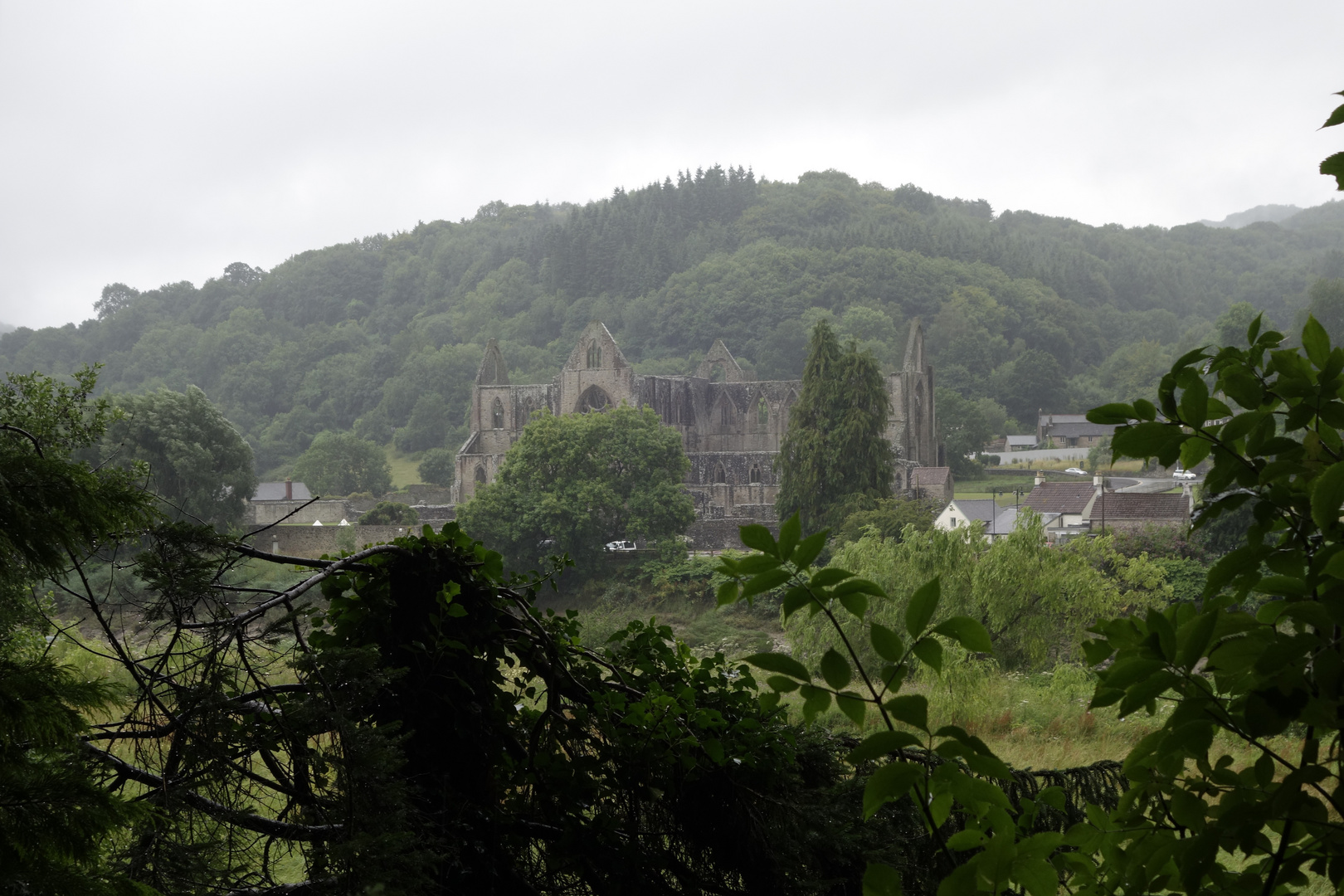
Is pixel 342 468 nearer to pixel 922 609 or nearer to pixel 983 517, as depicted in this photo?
pixel 983 517

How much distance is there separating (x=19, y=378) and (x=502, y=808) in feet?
50.3

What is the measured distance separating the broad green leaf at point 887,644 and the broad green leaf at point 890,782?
0.15 metres

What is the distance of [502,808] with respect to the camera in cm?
354

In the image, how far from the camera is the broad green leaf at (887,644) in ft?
4.79

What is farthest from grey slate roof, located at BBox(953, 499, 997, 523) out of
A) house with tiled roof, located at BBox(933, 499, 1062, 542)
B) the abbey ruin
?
the abbey ruin

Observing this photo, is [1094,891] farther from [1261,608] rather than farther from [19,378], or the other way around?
[19,378]

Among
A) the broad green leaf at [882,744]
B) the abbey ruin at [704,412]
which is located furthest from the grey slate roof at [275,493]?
the broad green leaf at [882,744]

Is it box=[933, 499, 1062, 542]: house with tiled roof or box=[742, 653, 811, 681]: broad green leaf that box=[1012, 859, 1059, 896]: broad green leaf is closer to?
box=[742, 653, 811, 681]: broad green leaf

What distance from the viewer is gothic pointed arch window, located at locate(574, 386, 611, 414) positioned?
57281 mm

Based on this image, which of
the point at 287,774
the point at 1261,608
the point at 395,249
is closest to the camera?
the point at 1261,608

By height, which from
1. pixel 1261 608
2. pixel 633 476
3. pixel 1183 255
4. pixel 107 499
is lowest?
pixel 633 476

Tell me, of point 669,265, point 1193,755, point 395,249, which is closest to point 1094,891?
point 1193,755

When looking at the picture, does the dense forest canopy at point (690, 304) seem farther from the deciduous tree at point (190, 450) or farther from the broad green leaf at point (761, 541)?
the broad green leaf at point (761, 541)

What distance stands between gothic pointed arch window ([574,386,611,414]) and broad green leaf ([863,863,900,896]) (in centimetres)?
5573
